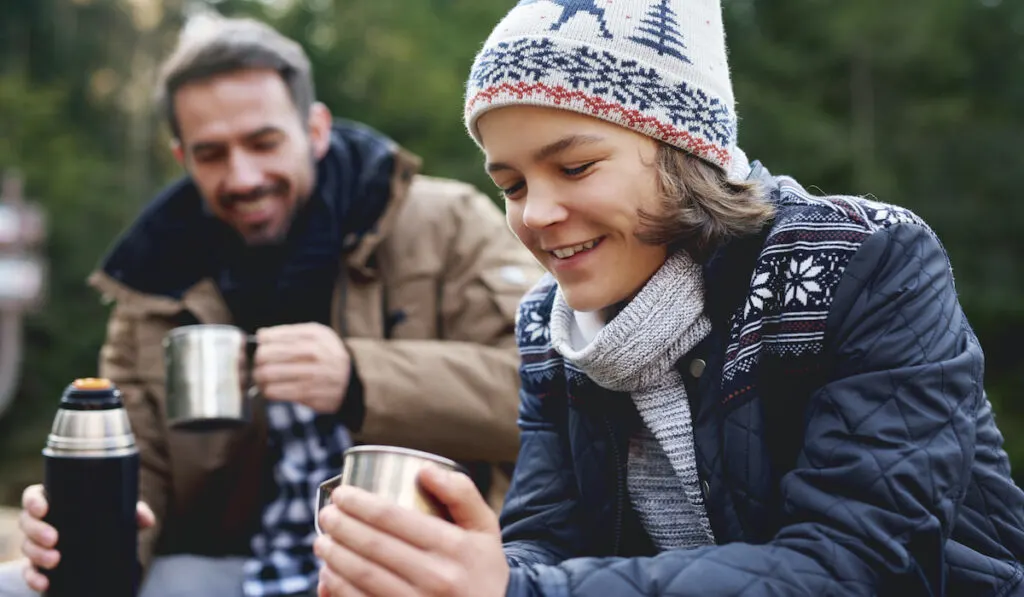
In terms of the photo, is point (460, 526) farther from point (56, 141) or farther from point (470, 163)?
point (56, 141)

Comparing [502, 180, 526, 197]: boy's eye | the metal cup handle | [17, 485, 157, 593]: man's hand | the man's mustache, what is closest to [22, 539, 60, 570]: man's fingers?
[17, 485, 157, 593]: man's hand

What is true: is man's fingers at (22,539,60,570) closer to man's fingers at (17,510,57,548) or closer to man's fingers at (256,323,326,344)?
man's fingers at (17,510,57,548)

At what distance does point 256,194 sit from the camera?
3.79m

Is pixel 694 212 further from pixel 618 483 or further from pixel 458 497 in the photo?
pixel 458 497

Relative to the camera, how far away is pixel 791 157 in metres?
17.3

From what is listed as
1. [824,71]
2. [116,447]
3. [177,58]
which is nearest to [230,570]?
[116,447]

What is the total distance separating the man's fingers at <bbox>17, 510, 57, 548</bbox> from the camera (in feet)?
7.07

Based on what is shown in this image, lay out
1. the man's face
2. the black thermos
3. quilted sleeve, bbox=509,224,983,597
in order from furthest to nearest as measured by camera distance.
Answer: the man's face < the black thermos < quilted sleeve, bbox=509,224,983,597

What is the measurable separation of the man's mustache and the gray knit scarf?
6.18 feet

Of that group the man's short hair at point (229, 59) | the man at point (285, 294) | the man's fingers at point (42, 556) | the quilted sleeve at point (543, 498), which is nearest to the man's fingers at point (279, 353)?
the man at point (285, 294)

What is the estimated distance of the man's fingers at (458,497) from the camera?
1.58 meters

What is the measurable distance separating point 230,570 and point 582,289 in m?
1.85

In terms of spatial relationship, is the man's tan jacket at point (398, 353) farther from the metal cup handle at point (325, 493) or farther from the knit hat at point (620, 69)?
the metal cup handle at point (325, 493)

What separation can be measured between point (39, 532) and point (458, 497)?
1.02 meters
